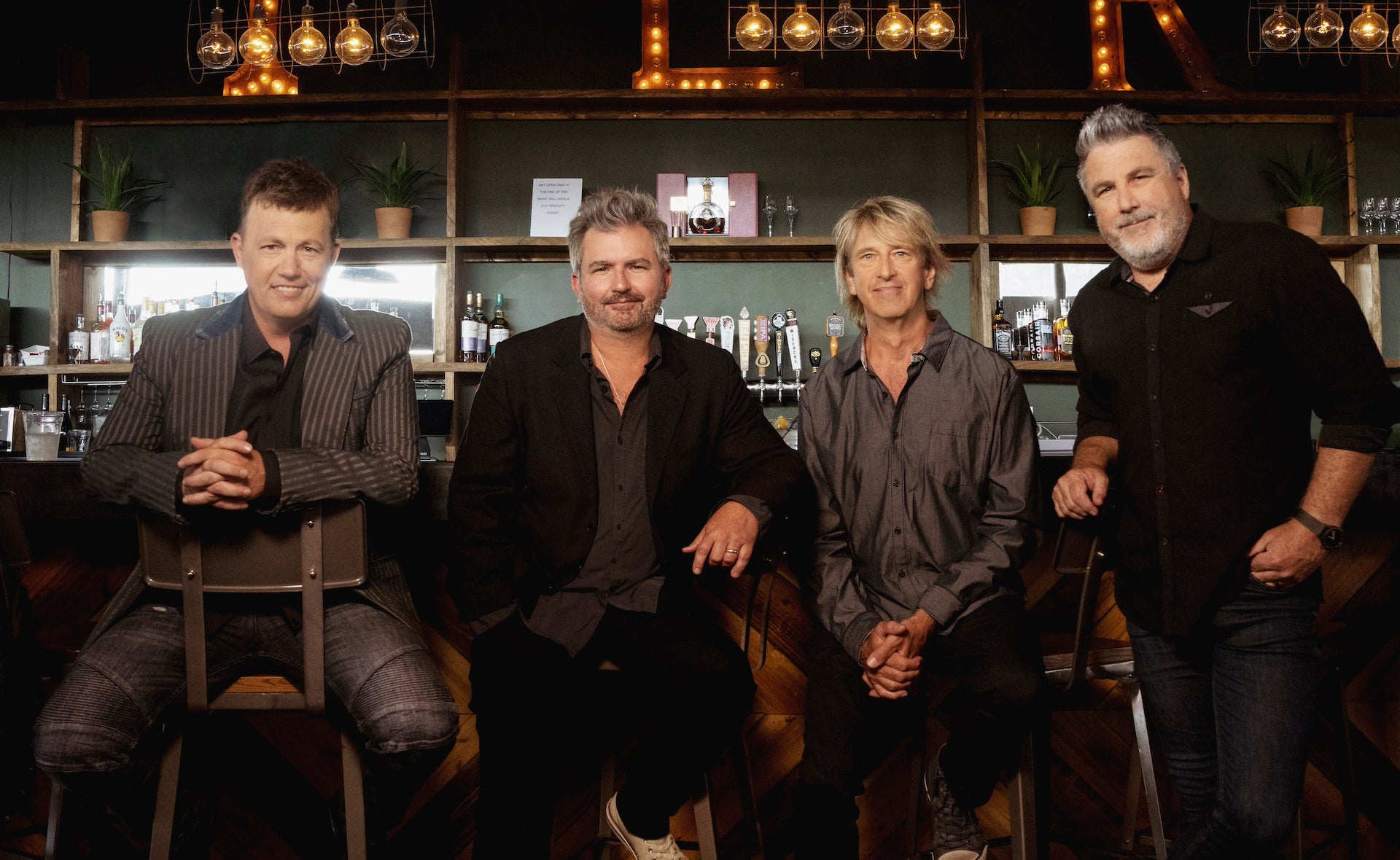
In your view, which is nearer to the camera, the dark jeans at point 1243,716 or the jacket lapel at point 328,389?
the dark jeans at point 1243,716

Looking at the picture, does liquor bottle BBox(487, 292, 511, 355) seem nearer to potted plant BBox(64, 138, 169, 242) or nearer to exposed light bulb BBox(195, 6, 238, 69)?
exposed light bulb BBox(195, 6, 238, 69)

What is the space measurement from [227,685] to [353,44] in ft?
9.68

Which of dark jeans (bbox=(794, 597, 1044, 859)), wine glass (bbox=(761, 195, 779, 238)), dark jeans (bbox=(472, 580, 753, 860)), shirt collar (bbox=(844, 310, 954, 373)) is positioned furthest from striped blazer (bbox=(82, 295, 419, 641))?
wine glass (bbox=(761, 195, 779, 238))

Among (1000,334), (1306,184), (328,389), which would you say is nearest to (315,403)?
(328,389)

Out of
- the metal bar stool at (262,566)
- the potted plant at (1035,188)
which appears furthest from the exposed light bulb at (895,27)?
the metal bar stool at (262,566)

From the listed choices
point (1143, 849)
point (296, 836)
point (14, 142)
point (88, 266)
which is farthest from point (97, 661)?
point (14, 142)

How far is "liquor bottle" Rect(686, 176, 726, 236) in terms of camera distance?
4.29 meters

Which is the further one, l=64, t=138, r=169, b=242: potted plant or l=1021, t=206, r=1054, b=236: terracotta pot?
l=64, t=138, r=169, b=242: potted plant

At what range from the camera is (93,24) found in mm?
4570

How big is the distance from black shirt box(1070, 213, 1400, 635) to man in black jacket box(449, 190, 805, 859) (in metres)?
0.66

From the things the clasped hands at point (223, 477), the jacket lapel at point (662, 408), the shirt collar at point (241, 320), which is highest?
the shirt collar at point (241, 320)

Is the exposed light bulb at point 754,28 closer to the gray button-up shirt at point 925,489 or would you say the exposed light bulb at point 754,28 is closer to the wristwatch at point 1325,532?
the gray button-up shirt at point 925,489

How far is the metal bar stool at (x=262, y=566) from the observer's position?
151 cm

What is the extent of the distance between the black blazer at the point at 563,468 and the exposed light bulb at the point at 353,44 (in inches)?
94.0
